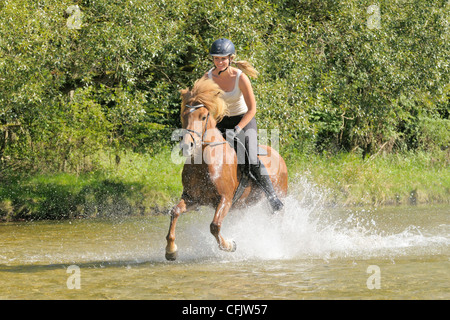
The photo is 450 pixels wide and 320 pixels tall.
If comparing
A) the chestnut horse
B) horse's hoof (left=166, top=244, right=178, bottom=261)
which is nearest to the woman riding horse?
the chestnut horse

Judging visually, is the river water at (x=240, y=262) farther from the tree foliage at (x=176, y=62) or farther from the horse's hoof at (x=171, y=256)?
the tree foliage at (x=176, y=62)

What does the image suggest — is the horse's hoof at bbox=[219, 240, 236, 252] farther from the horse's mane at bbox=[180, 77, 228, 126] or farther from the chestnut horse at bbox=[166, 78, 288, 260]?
the horse's mane at bbox=[180, 77, 228, 126]

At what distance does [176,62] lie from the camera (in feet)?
62.6

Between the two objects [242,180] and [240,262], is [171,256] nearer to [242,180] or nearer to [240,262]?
[240,262]

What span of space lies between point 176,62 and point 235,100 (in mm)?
9656

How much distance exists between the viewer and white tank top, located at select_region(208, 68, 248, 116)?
9.62m

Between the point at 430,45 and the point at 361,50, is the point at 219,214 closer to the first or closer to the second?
the point at 361,50

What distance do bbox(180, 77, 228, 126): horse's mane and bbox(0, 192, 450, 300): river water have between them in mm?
2159

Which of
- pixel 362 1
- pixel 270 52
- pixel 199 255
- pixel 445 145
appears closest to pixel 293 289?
pixel 199 255

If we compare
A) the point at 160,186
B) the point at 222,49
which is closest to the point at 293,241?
the point at 222,49

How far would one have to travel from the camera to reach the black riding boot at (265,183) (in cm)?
1029

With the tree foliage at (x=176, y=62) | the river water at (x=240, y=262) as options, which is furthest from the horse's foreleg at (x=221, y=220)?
the tree foliage at (x=176, y=62)

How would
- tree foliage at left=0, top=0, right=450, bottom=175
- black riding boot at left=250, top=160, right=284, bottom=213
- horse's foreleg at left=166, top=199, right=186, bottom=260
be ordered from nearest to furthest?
horse's foreleg at left=166, top=199, right=186, bottom=260
black riding boot at left=250, top=160, right=284, bottom=213
tree foliage at left=0, top=0, right=450, bottom=175

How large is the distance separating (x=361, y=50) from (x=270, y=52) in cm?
309
